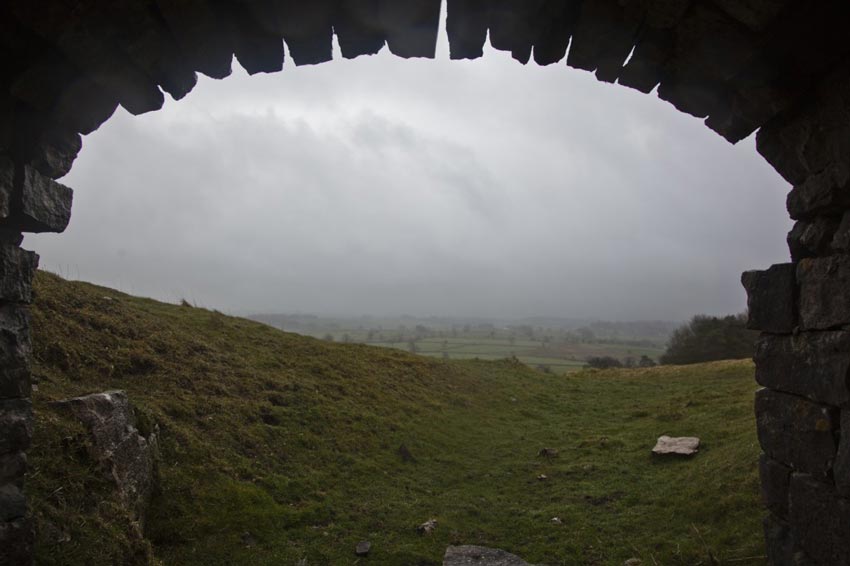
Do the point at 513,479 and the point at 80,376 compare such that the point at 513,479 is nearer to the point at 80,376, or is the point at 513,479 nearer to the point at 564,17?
the point at 80,376

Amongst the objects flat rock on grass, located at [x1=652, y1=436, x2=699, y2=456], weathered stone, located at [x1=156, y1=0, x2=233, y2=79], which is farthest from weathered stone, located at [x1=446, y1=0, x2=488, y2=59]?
flat rock on grass, located at [x1=652, y1=436, x2=699, y2=456]

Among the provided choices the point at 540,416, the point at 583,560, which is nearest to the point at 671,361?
the point at 540,416

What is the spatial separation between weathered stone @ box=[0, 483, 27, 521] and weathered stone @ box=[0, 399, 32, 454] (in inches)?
12.2

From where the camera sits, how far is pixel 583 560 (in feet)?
24.6

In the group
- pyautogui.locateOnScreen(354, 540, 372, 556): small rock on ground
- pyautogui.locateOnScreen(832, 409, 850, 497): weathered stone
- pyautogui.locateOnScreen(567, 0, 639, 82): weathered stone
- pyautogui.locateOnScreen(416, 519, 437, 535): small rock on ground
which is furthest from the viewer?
pyautogui.locateOnScreen(416, 519, 437, 535): small rock on ground

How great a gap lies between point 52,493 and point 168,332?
327 inches

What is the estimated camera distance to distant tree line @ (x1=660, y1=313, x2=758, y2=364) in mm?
33094

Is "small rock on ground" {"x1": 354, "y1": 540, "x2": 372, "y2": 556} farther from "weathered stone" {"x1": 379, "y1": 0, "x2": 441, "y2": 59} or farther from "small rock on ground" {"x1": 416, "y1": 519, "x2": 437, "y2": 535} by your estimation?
"weathered stone" {"x1": 379, "y1": 0, "x2": 441, "y2": 59}

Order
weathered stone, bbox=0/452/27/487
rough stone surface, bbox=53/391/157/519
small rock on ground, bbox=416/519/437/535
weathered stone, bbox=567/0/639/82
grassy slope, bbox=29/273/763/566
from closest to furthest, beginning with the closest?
weathered stone, bbox=0/452/27/487
weathered stone, bbox=567/0/639/82
rough stone surface, bbox=53/391/157/519
grassy slope, bbox=29/273/763/566
small rock on ground, bbox=416/519/437/535

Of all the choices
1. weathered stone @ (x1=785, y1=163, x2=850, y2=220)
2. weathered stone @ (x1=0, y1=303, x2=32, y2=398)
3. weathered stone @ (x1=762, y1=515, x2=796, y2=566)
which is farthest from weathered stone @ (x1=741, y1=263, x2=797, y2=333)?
weathered stone @ (x1=0, y1=303, x2=32, y2=398)

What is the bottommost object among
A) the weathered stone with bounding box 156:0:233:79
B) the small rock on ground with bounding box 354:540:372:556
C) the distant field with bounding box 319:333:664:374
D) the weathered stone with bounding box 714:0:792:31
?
the small rock on ground with bounding box 354:540:372:556

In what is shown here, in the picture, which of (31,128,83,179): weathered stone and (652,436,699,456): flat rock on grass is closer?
(31,128,83,179): weathered stone

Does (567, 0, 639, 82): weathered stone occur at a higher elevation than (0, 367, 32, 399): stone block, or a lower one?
higher

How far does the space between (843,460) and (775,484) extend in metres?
1.11
